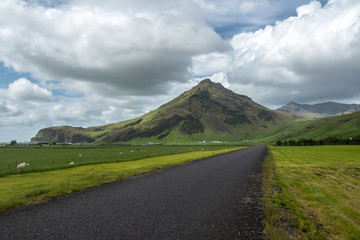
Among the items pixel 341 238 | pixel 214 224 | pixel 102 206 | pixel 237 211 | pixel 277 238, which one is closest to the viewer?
pixel 277 238

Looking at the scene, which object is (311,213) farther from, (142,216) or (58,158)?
(58,158)

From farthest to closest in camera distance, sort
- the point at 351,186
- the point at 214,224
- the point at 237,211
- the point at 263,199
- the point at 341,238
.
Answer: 1. the point at 351,186
2. the point at 263,199
3. the point at 237,211
4. the point at 214,224
5. the point at 341,238

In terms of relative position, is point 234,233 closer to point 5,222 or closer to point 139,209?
point 139,209

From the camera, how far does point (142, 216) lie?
348 inches

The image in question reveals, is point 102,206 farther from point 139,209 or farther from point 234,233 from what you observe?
point 234,233

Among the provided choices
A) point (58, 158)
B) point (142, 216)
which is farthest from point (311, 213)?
point (58, 158)

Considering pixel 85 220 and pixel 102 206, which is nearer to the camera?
pixel 85 220

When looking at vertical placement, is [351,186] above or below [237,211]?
below

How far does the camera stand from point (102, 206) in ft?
34.2

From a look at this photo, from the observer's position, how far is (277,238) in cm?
675

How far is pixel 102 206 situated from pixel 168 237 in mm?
5278

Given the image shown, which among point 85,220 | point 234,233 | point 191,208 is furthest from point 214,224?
point 85,220

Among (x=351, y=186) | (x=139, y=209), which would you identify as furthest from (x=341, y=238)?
(x=351, y=186)

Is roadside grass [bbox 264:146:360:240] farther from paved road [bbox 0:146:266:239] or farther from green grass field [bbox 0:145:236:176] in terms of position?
green grass field [bbox 0:145:236:176]
